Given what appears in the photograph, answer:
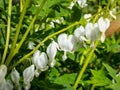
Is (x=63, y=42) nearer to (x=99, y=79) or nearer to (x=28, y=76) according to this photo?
(x=28, y=76)

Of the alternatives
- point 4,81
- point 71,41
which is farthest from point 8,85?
point 71,41

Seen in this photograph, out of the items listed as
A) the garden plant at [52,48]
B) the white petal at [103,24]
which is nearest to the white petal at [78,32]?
the garden plant at [52,48]

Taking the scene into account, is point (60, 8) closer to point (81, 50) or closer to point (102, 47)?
point (81, 50)

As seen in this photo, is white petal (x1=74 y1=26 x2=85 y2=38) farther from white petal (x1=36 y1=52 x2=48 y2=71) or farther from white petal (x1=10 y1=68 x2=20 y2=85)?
white petal (x1=10 y1=68 x2=20 y2=85)

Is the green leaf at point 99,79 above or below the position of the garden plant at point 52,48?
below

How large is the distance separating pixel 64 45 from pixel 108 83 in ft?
1.08

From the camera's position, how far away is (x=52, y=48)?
134 centimetres

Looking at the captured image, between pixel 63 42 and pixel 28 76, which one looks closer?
pixel 28 76

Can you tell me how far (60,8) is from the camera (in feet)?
5.74

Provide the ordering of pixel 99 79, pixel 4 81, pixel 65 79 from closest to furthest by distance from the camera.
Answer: pixel 4 81 < pixel 65 79 < pixel 99 79

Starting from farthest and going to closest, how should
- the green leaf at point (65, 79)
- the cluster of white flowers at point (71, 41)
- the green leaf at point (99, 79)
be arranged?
1. the green leaf at point (99, 79)
2. the green leaf at point (65, 79)
3. the cluster of white flowers at point (71, 41)

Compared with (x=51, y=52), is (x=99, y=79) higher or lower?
lower

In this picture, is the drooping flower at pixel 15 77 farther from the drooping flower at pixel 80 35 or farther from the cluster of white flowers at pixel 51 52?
the drooping flower at pixel 80 35

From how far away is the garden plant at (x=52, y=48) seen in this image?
131 cm
